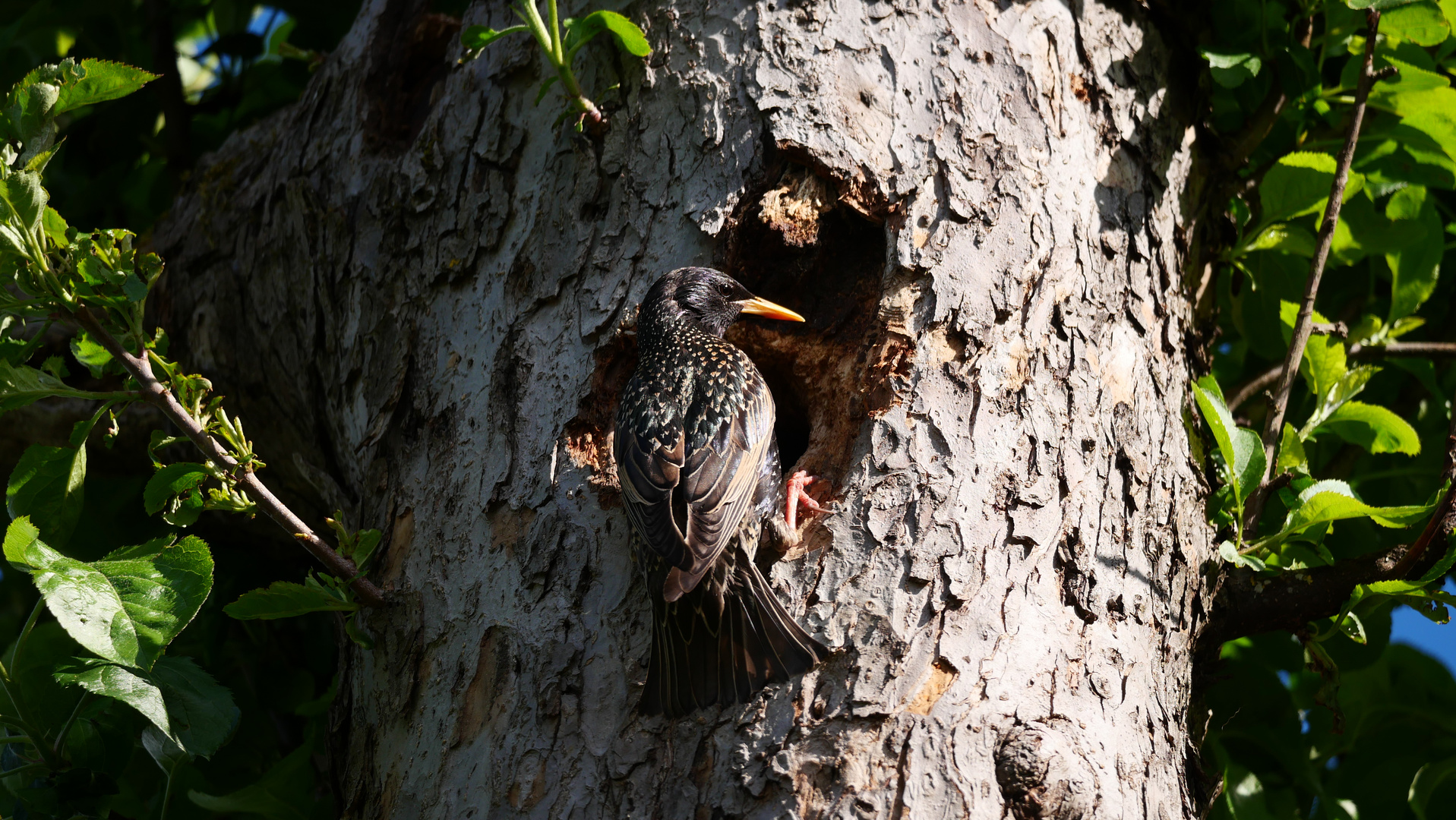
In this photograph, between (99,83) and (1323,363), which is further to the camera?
(1323,363)

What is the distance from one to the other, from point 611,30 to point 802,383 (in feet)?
3.67

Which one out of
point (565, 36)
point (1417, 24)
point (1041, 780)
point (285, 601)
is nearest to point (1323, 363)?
point (1417, 24)

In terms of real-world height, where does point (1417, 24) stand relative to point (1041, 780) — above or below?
above

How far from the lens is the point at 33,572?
194cm

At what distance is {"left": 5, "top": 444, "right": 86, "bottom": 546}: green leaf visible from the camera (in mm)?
2301

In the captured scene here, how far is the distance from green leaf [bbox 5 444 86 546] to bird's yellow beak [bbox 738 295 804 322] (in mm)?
1660

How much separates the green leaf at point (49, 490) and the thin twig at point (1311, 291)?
272 centimetres

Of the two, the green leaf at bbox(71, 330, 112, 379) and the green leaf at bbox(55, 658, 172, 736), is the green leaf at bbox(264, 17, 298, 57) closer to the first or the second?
the green leaf at bbox(71, 330, 112, 379)

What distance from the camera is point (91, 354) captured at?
2.24 metres

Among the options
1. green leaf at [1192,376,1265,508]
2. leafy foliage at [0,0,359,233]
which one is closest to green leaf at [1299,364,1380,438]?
green leaf at [1192,376,1265,508]

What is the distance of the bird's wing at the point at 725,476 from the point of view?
244 cm

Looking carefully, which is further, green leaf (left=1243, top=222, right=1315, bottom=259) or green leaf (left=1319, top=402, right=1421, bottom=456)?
green leaf (left=1243, top=222, right=1315, bottom=259)

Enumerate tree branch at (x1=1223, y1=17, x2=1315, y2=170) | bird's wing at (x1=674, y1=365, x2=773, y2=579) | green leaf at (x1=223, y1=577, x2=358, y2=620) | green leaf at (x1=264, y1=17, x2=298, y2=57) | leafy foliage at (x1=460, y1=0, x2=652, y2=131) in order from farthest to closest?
1. green leaf at (x1=264, y1=17, x2=298, y2=57)
2. tree branch at (x1=1223, y1=17, x2=1315, y2=170)
3. leafy foliage at (x1=460, y1=0, x2=652, y2=131)
4. bird's wing at (x1=674, y1=365, x2=773, y2=579)
5. green leaf at (x1=223, y1=577, x2=358, y2=620)

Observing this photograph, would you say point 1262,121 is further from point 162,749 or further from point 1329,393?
point 162,749
